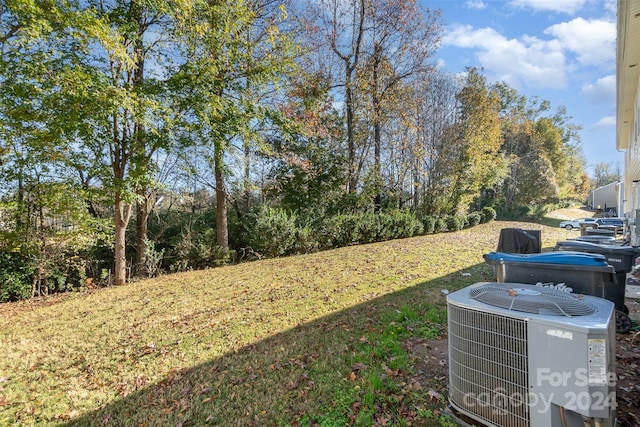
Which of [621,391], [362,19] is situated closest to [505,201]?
[362,19]

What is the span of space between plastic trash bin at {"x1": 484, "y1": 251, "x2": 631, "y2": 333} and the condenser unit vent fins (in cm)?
210

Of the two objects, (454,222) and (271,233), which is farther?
(454,222)

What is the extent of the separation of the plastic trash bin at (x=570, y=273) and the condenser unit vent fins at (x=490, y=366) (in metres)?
2.10

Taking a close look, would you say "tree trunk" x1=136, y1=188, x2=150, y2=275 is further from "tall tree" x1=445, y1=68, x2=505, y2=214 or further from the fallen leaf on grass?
"tall tree" x1=445, y1=68, x2=505, y2=214

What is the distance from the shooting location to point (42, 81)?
5.14 meters

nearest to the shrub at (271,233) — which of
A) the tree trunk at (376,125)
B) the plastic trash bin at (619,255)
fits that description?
the tree trunk at (376,125)

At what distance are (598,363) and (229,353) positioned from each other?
3248 millimetres

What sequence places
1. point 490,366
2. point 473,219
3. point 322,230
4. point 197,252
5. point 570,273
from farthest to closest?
1. point 473,219
2. point 322,230
3. point 197,252
4. point 570,273
5. point 490,366

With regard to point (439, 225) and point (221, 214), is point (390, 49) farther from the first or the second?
point (221, 214)

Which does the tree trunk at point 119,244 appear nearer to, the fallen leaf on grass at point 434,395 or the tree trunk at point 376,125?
the fallen leaf on grass at point 434,395

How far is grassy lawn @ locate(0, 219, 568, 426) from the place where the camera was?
2.49 meters

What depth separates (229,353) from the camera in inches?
136

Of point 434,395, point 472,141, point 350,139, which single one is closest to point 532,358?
point 434,395

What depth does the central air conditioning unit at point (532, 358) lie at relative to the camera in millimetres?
1532
